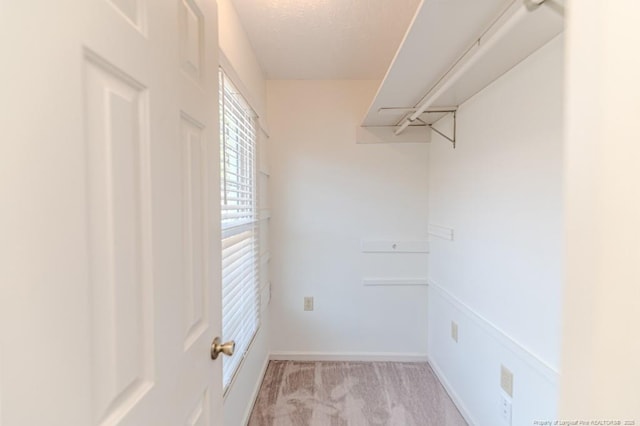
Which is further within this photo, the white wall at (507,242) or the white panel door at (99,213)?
the white wall at (507,242)

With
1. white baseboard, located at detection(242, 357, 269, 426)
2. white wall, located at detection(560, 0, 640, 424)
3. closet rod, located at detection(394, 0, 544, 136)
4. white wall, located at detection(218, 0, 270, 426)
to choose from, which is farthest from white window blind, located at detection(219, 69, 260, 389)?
white wall, located at detection(560, 0, 640, 424)

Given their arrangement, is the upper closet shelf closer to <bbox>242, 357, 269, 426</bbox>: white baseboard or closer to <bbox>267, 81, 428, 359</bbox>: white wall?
<bbox>267, 81, 428, 359</bbox>: white wall

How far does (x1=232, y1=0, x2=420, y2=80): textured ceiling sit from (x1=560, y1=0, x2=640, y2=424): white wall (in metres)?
1.41

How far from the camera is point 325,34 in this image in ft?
6.31

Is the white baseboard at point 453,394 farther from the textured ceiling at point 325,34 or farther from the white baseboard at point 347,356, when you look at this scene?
the textured ceiling at point 325,34

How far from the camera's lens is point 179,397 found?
71 centimetres

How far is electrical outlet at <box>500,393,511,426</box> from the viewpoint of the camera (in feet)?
4.97

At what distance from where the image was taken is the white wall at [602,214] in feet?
1.34

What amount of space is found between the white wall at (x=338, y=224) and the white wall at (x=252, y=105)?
185 millimetres

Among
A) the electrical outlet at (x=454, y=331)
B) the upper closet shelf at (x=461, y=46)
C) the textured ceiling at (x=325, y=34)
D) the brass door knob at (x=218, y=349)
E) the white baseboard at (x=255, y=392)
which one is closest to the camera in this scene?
the brass door knob at (x=218, y=349)

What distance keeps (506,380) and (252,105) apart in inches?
80.8

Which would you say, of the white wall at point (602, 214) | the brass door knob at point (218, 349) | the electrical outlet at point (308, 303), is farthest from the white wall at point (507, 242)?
the brass door knob at point (218, 349)

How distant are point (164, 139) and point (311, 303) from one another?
2232mm

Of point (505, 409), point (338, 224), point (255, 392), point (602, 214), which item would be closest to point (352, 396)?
point (255, 392)
